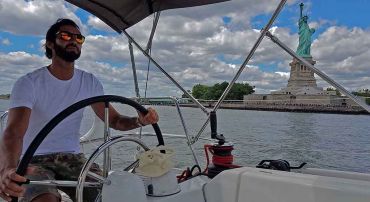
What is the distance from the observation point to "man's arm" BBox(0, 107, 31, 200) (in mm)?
1296

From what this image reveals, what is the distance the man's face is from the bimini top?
545mm

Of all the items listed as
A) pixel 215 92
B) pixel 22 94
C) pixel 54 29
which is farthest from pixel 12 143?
pixel 215 92

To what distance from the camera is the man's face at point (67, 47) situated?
6.02 ft

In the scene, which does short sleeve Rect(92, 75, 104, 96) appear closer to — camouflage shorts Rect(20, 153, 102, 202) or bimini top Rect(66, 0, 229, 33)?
camouflage shorts Rect(20, 153, 102, 202)

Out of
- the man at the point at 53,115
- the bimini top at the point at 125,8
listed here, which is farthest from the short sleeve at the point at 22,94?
the bimini top at the point at 125,8

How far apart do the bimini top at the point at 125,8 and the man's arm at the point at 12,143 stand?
0.98 meters

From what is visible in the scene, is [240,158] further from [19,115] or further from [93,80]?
[19,115]

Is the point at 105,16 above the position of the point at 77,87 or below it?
above

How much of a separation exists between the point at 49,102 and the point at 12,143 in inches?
11.4

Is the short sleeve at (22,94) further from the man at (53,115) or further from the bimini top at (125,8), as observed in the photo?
the bimini top at (125,8)

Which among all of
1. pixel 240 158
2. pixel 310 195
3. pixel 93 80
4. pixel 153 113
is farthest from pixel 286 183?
pixel 240 158

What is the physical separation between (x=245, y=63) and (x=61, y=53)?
103 cm

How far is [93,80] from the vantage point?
6.64 feet

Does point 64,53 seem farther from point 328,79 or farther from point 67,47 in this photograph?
point 328,79
